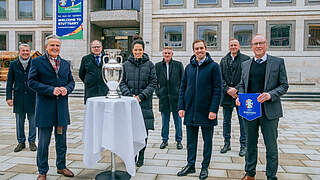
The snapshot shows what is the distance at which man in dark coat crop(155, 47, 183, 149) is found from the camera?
235 inches

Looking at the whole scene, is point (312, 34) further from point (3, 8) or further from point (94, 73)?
point (3, 8)

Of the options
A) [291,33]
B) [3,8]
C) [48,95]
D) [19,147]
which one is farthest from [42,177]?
[3,8]

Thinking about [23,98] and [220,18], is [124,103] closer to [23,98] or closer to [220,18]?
[23,98]

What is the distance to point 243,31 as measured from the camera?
2341cm

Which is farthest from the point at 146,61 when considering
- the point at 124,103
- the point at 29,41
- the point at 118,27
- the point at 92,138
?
the point at 29,41

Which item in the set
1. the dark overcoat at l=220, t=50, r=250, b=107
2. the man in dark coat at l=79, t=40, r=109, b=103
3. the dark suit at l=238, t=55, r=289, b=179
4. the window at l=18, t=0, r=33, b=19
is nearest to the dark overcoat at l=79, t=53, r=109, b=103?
the man in dark coat at l=79, t=40, r=109, b=103

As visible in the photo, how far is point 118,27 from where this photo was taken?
2756 centimetres

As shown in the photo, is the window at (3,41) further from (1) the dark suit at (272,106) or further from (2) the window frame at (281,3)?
(1) the dark suit at (272,106)

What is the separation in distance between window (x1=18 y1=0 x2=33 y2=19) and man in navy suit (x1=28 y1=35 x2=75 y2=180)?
28.2 meters

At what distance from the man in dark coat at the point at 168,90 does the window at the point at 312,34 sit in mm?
20601

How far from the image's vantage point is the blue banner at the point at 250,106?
3674 mm

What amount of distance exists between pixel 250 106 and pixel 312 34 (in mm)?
22618

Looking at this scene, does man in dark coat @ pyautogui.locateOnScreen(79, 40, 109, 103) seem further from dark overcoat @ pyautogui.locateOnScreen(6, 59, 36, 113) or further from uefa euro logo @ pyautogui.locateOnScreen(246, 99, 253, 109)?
uefa euro logo @ pyautogui.locateOnScreen(246, 99, 253, 109)

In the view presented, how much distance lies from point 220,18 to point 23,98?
20.7 m
